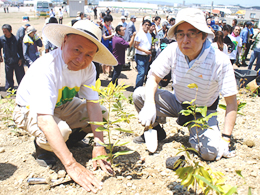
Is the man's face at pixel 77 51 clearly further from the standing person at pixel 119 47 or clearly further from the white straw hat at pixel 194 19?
the standing person at pixel 119 47

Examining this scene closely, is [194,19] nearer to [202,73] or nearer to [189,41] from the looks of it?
[189,41]

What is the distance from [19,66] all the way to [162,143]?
4.44 metres

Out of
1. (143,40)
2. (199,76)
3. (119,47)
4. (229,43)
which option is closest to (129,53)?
(119,47)

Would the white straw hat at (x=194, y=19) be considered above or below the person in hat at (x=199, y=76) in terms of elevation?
above

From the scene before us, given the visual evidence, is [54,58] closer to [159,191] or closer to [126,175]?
[126,175]

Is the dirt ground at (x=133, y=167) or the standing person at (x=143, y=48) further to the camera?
the standing person at (x=143, y=48)

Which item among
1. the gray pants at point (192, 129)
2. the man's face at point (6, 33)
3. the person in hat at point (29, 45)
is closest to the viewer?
the gray pants at point (192, 129)

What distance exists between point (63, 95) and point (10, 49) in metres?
4.02

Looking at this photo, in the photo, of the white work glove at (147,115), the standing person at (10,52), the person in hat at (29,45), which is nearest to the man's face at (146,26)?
the person in hat at (29,45)

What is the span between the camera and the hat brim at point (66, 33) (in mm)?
1748

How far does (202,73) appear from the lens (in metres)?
2.18

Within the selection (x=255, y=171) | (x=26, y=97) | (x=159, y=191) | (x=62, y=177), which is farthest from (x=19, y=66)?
(x=255, y=171)

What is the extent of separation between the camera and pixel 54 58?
1.85 metres

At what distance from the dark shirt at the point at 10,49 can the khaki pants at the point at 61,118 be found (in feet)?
12.4
